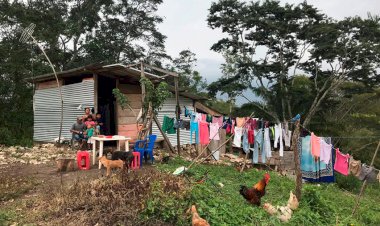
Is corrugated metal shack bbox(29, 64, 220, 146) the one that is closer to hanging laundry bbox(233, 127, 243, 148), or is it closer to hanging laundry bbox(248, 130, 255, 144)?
hanging laundry bbox(233, 127, 243, 148)

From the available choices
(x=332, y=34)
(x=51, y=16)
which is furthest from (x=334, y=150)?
(x=51, y=16)

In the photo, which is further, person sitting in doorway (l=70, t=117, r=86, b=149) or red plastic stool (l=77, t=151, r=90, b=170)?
person sitting in doorway (l=70, t=117, r=86, b=149)

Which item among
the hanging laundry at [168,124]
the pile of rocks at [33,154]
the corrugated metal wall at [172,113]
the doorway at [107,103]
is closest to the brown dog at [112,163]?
the pile of rocks at [33,154]

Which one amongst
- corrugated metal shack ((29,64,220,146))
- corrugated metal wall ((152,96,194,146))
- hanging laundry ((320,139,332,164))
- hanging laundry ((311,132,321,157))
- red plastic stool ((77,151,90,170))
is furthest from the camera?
corrugated metal wall ((152,96,194,146))

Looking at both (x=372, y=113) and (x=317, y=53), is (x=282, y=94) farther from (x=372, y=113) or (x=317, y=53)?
(x=372, y=113)

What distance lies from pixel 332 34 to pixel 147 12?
13.1 m

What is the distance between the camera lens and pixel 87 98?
13586mm

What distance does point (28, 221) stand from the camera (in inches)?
202

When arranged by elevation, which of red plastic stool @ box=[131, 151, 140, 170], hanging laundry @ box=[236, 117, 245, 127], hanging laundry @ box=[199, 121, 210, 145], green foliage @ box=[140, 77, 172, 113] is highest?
green foliage @ box=[140, 77, 172, 113]

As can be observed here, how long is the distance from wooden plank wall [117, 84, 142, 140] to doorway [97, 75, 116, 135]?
0.71m

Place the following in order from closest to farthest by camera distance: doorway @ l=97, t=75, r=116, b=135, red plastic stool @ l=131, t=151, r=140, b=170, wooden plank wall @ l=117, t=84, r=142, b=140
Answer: red plastic stool @ l=131, t=151, r=140, b=170
wooden plank wall @ l=117, t=84, r=142, b=140
doorway @ l=97, t=75, r=116, b=135

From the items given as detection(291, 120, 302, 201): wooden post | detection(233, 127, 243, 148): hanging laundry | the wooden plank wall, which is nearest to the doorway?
the wooden plank wall

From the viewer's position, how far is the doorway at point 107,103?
590 inches

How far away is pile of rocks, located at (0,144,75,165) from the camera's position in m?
10.4
